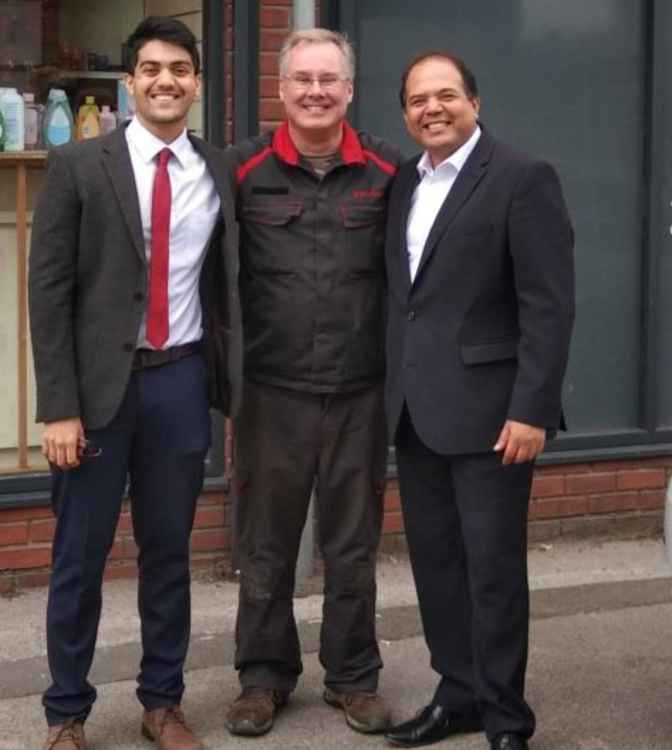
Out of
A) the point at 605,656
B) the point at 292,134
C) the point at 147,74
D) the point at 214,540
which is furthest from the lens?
the point at 214,540

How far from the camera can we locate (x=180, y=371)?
4.68 metres

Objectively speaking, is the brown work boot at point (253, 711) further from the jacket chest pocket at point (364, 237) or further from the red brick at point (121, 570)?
the red brick at point (121, 570)

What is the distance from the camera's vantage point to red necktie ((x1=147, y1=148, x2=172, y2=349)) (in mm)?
4578

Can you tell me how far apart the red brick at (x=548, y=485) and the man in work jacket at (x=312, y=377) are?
2.08 meters

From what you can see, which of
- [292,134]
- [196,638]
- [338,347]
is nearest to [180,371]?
[338,347]

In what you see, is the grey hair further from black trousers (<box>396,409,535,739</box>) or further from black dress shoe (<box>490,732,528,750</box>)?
black dress shoe (<box>490,732,528,750</box>)

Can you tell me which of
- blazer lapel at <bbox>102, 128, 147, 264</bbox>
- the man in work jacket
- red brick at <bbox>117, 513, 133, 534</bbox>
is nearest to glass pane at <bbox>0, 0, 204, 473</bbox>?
red brick at <bbox>117, 513, 133, 534</bbox>

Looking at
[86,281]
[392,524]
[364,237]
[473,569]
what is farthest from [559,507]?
[86,281]

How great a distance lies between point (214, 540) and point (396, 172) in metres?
2.17

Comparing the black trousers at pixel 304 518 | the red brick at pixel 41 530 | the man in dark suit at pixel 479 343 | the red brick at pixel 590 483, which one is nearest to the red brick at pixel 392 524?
the red brick at pixel 590 483

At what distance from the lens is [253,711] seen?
498 centimetres

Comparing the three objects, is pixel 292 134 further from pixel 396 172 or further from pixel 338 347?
pixel 338 347

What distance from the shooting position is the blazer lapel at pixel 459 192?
4.60 m

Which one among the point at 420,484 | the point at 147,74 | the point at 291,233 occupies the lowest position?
the point at 420,484
